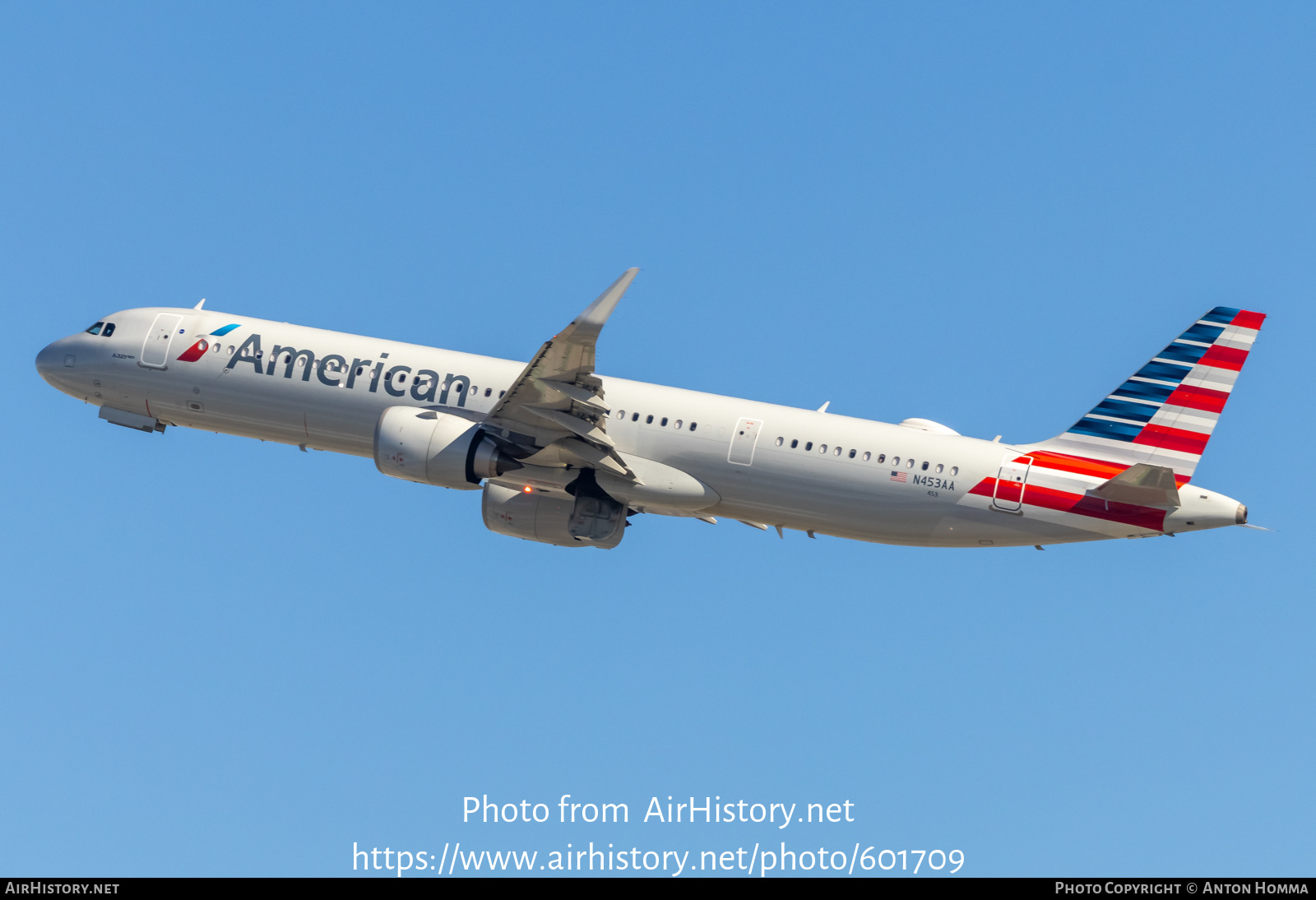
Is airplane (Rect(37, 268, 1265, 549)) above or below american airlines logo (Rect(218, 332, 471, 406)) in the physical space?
below

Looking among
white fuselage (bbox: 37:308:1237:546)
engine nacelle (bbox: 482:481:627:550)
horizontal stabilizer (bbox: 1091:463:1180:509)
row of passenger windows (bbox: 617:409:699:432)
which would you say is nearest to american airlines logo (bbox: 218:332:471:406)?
white fuselage (bbox: 37:308:1237:546)

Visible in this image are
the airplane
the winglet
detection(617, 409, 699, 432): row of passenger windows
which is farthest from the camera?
detection(617, 409, 699, 432): row of passenger windows

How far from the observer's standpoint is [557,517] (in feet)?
132

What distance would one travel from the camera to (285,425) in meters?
41.0

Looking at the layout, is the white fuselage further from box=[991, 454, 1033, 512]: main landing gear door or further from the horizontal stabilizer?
the horizontal stabilizer

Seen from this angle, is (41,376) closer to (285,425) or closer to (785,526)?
(285,425)

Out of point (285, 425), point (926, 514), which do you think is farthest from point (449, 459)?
point (926, 514)

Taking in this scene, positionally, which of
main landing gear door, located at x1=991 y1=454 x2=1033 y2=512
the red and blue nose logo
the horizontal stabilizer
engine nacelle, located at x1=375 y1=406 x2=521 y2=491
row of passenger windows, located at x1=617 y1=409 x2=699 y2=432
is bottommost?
the horizontal stabilizer

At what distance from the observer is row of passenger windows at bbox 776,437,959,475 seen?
37.1m

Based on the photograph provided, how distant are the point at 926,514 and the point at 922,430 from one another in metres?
2.60

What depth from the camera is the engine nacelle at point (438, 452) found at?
124 feet

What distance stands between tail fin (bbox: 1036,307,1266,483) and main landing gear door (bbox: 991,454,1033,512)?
114 centimetres

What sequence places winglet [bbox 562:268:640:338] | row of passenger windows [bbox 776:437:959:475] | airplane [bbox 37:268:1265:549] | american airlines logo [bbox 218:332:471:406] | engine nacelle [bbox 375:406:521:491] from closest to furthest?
1. winglet [bbox 562:268:640:338]
2. airplane [bbox 37:268:1265:549]
3. row of passenger windows [bbox 776:437:959:475]
4. engine nacelle [bbox 375:406:521:491]
5. american airlines logo [bbox 218:332:471:406]

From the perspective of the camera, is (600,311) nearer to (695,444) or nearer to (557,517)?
(695,444)
